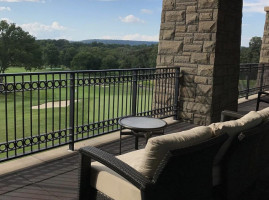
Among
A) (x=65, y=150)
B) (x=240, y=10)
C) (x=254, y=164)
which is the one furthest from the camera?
(x=240, y=10)

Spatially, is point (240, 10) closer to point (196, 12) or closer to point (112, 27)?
point (196, 12)

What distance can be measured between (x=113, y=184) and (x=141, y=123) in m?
1.33

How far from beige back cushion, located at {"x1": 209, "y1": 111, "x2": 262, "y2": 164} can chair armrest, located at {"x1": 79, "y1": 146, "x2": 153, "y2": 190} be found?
0.71 meters

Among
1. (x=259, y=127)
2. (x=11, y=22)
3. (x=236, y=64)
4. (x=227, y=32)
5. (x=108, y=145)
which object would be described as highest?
(x=11, y=22)

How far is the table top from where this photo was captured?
3285 millimetres

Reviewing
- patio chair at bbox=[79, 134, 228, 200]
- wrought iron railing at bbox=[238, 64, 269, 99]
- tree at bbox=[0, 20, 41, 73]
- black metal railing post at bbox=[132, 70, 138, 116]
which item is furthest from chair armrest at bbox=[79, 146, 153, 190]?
tree at bbox=[0, 20, 41, 73]

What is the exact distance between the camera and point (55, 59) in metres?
50.6

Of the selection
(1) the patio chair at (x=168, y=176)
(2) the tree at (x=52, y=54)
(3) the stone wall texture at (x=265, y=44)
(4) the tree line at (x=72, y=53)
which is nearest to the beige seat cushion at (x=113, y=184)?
(1) the patio chair at (x=168, y=176)

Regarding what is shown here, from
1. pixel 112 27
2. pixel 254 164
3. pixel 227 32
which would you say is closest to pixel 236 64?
pixel 227 32

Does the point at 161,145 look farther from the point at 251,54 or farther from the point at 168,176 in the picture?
the point at 251,54

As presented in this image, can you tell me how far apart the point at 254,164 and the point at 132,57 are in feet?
118

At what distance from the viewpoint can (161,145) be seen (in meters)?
1.90

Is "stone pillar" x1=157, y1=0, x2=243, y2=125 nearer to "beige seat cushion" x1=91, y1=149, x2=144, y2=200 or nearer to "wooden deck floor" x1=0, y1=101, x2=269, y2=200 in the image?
"wooden deck floor" x1=0, y1=101, x2=269, y2=200

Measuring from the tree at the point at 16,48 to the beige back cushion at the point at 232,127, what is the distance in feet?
167
